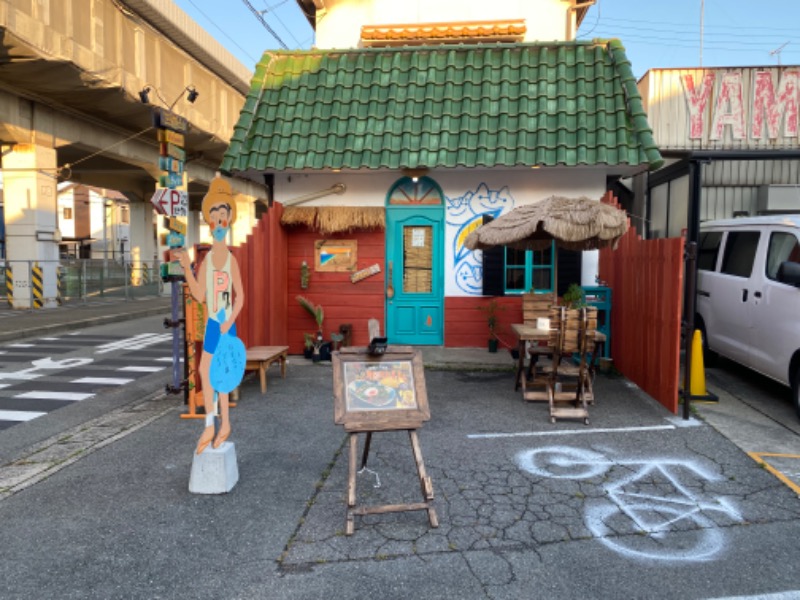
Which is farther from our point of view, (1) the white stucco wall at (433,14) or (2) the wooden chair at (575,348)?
(1) the white stucco wall at (433,14)

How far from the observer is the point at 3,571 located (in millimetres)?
3416

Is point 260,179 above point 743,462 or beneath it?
above

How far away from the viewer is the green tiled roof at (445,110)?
359 inches

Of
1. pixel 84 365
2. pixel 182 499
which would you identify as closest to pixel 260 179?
pixel 84 365

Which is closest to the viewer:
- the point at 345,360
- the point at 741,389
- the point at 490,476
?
the point at 345,360

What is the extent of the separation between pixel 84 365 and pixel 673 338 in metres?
9.46

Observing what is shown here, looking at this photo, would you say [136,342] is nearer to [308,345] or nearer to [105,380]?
[105,380]

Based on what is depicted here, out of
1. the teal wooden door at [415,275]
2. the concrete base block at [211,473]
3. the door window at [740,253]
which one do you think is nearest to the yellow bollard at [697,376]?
the door window at [740,253]

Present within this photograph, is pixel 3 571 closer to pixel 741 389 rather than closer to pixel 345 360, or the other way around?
pixel 345 360

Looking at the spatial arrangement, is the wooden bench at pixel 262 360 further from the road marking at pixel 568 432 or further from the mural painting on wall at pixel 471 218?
the mural painting on wall at pixel 471 218

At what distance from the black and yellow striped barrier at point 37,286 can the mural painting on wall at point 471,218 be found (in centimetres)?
1416

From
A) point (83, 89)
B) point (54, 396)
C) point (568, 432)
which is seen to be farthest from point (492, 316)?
point (83, 89)

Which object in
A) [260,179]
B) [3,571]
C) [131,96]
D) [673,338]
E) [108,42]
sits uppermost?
[108,42]

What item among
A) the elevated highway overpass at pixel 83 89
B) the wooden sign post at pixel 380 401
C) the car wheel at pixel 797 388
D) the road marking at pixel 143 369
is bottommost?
the road marking at pixel 143 369
